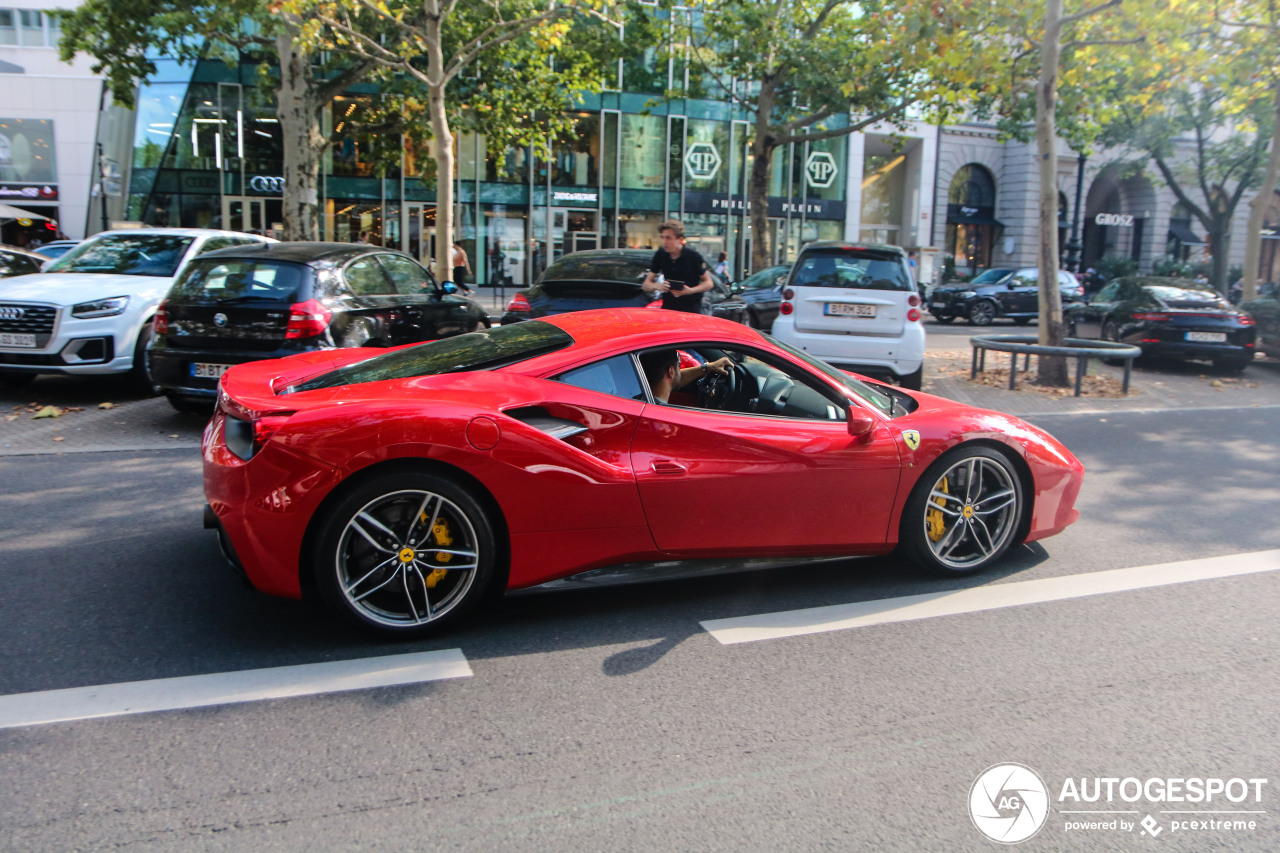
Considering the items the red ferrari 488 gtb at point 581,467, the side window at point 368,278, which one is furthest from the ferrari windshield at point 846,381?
the side window at point 368,278

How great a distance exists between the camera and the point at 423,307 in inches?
360

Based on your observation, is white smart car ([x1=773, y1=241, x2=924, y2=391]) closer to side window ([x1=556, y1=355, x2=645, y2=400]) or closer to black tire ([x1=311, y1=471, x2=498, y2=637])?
side window ([x1=556, y1=355, x2=645, y2=400])

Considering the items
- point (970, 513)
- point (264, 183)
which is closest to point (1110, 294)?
point (970, 513)

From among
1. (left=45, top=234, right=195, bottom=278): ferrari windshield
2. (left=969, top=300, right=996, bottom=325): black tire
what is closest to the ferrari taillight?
(left=45, top=234, right=195, bottom=278): ferrari windshield

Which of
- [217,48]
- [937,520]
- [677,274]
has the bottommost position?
[937,520]

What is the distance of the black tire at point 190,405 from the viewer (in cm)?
793

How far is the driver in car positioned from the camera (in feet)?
13.6

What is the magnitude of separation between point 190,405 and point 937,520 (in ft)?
22.4

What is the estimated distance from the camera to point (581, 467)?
380 centimetres

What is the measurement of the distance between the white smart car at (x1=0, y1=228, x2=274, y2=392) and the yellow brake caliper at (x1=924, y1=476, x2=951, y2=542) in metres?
7.78

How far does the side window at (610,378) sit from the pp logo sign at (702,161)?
30648mm

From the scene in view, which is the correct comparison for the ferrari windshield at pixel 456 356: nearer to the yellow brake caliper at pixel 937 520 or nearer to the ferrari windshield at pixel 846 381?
the ferrari windshield at pixel 846 381

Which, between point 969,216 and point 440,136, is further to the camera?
point 969,216

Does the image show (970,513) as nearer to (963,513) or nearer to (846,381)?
(963,513)
